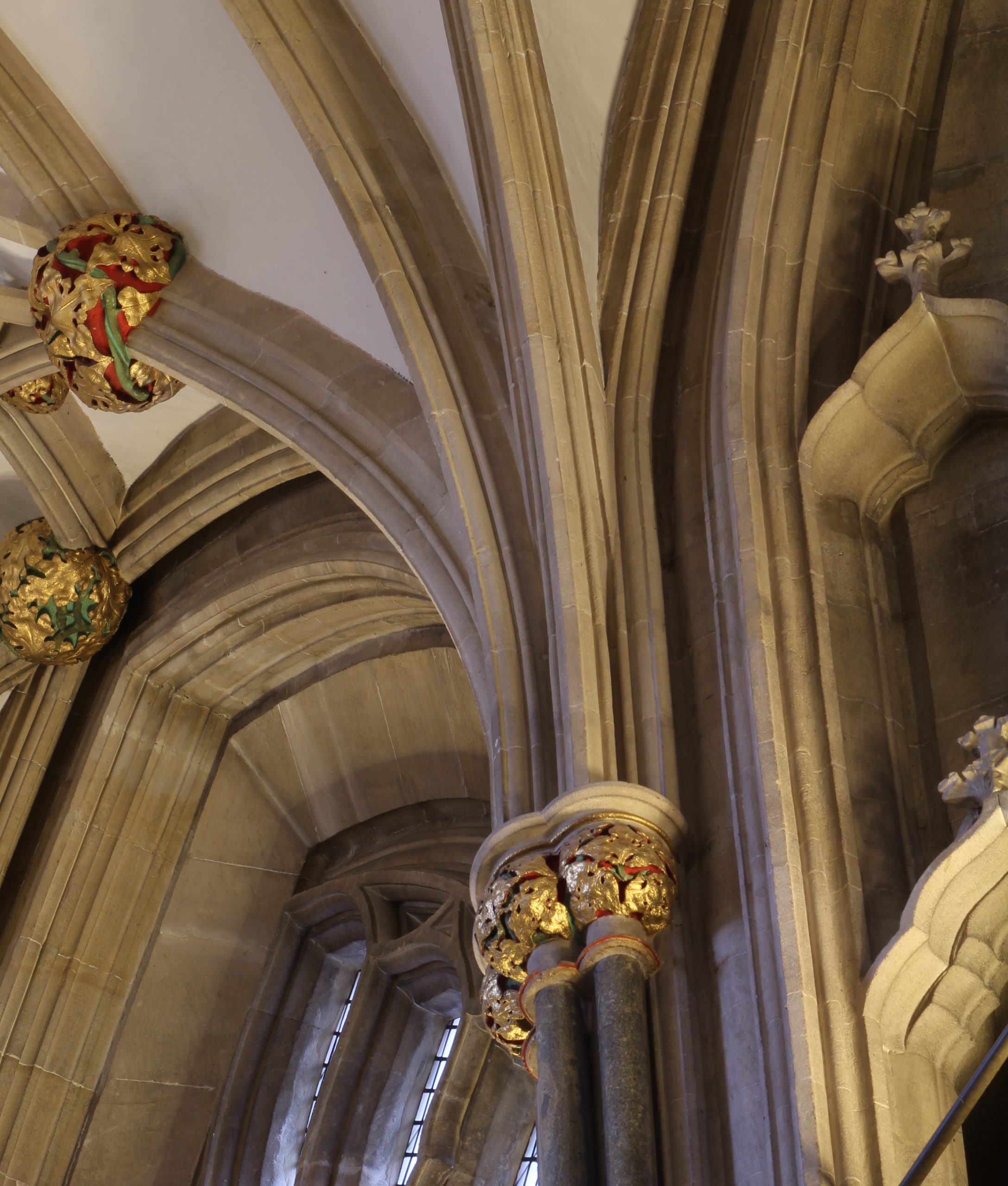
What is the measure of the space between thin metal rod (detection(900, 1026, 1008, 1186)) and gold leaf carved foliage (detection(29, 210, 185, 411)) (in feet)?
15.0

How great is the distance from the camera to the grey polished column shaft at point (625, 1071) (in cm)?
477

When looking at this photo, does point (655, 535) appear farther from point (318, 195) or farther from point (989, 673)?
point (318, 195)

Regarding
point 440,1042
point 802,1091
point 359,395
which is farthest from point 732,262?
point 440,1042

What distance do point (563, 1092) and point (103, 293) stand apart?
383cm

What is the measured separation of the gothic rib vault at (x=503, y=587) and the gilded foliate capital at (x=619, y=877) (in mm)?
14

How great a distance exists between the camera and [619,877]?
5207 millimetres

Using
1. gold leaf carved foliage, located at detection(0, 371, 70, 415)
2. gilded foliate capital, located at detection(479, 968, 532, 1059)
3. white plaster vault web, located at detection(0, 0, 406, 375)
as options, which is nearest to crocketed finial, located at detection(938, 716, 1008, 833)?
gilded foliate capital, located at detection(479, 968, 532, 1059)

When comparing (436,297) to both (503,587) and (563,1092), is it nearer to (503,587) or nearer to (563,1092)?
(503,587)

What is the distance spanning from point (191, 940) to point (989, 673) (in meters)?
4.39

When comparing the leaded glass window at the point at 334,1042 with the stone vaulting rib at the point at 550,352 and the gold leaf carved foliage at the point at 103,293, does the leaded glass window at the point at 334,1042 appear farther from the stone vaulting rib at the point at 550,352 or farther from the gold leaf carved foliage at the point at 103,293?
the stone vaulting rib at the point at 550,352

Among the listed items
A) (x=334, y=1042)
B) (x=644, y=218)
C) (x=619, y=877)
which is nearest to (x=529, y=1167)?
(x=334, y=1042)

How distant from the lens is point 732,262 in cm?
642

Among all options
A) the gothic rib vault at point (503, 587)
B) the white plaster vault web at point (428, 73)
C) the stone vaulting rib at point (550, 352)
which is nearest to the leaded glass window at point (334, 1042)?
the gothic rib vault at point (503, 587)

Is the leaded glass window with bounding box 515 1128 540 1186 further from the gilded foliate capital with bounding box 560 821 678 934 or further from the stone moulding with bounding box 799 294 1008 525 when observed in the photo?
the stone moulding with bounding box 799 294 1008 525
